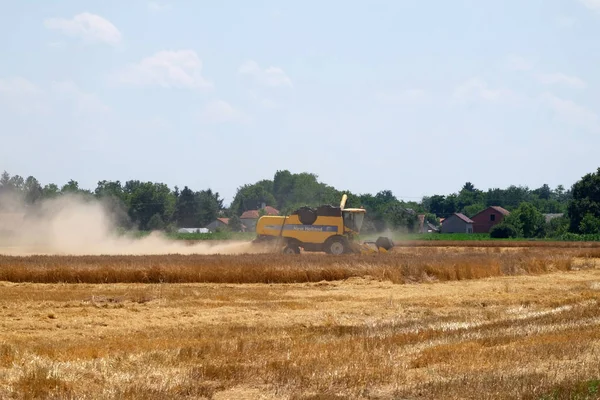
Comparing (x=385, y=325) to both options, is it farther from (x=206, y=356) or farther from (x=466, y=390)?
(x=466, y=390)

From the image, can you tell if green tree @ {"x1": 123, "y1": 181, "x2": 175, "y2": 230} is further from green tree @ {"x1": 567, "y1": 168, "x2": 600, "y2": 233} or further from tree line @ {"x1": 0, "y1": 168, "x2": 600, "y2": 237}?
green tree @ {"x1": 567, "y1": 168, "x2": 600, "y2": 233}

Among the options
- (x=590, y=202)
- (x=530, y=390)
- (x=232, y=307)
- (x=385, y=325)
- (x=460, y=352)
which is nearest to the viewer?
(x=530, y=390)

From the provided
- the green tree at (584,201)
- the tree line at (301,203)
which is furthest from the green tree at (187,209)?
the green tree at (584,201)

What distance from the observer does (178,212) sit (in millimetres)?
139125

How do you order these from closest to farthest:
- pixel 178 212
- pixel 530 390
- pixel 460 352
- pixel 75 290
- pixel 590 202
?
pixel 530 390, pixel 460 352, pixel 75 290, pixel 590 202, pixel 178 212

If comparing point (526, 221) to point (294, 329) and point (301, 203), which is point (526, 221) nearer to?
point (301, 203)

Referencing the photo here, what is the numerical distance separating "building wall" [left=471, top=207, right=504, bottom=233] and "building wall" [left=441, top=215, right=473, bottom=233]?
1127 millimetres

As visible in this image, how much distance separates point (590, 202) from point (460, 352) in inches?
3139

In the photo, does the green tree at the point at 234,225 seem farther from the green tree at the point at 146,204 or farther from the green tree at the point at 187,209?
the green tree at the point at 187,209

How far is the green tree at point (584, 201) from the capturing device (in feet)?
286

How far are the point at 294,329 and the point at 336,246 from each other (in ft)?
77.1

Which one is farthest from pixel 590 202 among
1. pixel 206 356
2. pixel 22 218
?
pixel 206 356

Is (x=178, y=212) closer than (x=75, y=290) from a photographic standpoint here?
No

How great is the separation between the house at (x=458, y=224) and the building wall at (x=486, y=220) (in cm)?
96
